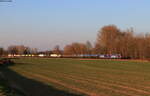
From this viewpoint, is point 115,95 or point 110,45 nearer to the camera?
point 115,95

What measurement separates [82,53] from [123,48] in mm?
57433

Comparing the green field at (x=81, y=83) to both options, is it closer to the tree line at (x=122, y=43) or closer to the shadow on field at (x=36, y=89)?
the shadow on field at (x=36, y=89)

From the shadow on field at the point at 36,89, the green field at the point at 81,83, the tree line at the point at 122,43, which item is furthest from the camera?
the tree line at the point at 122,43

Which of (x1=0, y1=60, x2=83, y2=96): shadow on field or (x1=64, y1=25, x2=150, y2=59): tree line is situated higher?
(x1=64, y1=25, x2=150, y2=59): tree line

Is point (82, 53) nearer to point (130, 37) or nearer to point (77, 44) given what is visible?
point (77, 44)

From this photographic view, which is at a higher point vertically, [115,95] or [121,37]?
[121,37]

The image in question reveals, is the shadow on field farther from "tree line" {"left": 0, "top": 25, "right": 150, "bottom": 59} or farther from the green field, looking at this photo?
"tree line" {"left": 0, "top": 25, "right": 150, "bottom": 59}

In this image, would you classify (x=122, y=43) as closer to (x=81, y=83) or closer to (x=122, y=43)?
(x=122, y=43)

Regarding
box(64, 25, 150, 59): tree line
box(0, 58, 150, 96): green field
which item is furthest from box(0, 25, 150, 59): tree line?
box(0, 58, 150, 96): green field

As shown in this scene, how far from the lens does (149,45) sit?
4697 inches

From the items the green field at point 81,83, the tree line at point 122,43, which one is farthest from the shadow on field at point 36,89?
the tree line at point 122,43

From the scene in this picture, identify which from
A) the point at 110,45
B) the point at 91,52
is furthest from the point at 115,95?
the point at 91,52

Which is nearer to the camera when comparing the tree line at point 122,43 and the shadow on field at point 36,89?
the shadow on field at point 36,89

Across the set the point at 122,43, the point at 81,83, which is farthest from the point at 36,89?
the point at 122,43
